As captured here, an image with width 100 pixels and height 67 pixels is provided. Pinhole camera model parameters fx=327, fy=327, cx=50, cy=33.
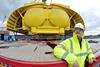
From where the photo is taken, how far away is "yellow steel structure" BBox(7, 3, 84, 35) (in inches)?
A: 441

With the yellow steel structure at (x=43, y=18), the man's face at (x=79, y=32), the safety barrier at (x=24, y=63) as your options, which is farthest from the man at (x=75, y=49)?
the yellow steel structure at (x=43, y=18)

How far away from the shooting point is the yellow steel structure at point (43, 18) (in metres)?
11.2

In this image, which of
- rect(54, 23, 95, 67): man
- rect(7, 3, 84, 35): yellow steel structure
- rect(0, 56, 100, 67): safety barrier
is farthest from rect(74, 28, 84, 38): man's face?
rect(7, 3, 84, 35): yellow steel structure

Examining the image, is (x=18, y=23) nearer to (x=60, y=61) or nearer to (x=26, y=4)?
(x=26, y=4)

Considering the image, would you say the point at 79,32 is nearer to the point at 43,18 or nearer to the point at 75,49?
the point at 75,49

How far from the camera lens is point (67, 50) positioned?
21.9ft

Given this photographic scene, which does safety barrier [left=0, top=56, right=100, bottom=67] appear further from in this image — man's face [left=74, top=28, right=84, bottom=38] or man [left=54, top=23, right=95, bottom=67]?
man's face [left=74, top=28, right=84, bottom=38]

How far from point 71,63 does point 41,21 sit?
490 cm

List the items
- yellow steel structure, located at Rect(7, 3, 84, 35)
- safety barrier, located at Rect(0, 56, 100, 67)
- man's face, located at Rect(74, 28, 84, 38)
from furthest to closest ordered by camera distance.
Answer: yellow steel structure, located at Rect(7, 3, 84, 35) < man's face, located at Rect(74, 28, 84, 38) < safety barrier, located at Rect(0, 56, 100, 67)

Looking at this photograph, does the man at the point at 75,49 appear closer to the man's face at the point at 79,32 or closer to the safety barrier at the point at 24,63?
the man's face at the point at 79,32

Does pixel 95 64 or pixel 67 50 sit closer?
pixel 67 50

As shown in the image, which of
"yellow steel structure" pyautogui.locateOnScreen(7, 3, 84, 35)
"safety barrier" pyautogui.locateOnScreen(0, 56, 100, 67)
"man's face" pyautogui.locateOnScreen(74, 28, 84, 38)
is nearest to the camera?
"safety barrier" pyautogui.locateOnScreen(0, 56, 100, 67)

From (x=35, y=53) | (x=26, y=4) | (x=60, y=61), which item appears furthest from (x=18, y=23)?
(x=60, y=61)

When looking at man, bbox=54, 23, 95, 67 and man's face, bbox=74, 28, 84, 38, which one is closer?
man, bbox=54, 23, 95, 67
